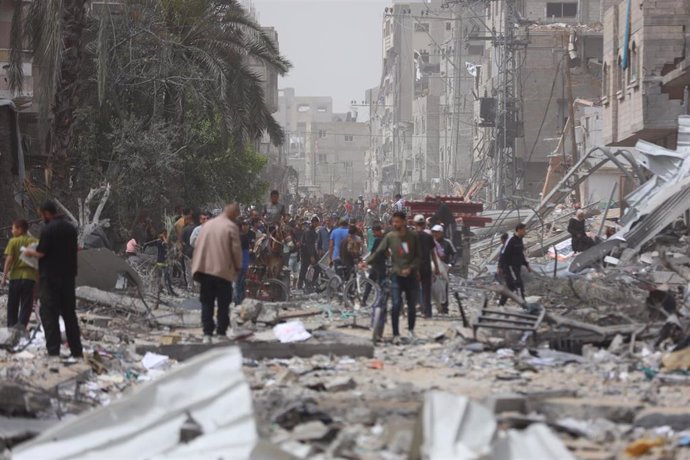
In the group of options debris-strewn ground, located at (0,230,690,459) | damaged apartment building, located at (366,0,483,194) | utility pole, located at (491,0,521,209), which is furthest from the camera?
damaged apartment building, located at (366,0,483,194)

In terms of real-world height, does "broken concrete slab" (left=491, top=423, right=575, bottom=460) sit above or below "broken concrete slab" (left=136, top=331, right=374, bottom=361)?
above

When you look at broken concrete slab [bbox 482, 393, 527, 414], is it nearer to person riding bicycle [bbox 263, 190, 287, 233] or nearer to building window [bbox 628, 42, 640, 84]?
person riding bicycle [bbox 263, 190, 287, 233]

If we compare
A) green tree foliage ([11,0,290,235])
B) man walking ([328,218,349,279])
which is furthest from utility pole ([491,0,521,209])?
man walking ([328,218,349,279])

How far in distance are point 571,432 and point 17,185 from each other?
639 inches

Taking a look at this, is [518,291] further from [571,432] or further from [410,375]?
[571,432]

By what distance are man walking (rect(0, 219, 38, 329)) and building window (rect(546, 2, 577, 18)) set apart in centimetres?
6280

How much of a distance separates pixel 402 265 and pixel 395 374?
3238mm

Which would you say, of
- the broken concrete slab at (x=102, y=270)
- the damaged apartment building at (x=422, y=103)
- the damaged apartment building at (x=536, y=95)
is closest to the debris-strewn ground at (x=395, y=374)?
the broken concrete slab at (x=102, y=270)

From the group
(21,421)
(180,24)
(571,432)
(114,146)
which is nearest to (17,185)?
(114,146)

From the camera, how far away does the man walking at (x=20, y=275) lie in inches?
548

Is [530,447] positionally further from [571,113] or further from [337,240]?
[571,113]

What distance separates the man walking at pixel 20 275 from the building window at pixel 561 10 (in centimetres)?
6280

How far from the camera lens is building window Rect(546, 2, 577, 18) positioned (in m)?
74.1

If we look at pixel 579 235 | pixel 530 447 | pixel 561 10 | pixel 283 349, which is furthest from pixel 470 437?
pixel 561 10
